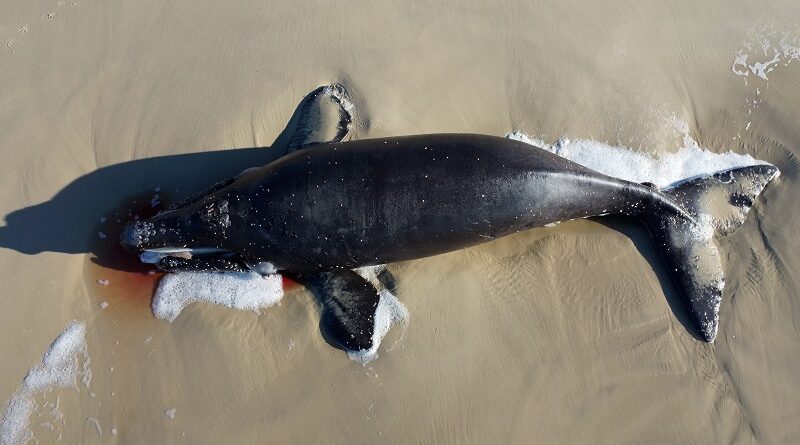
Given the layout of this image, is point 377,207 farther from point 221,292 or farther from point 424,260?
point 221,292

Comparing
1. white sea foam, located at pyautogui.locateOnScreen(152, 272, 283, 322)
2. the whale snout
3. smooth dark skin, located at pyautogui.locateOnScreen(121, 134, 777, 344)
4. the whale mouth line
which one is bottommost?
white sea foam, located at pyautogui.locateOnScreen(152, 272, 283, 322)

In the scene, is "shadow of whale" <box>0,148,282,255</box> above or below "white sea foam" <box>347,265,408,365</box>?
above

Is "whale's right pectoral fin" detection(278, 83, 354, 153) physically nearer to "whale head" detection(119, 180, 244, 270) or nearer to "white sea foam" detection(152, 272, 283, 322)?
"whale head" detection(119, 180, 244, 270)

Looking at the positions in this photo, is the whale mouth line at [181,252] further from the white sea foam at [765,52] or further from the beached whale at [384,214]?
the white sea foam at [765,52]

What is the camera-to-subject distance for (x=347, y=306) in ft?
20.0

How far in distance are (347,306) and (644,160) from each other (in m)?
4.01

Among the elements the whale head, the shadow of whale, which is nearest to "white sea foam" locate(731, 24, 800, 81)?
the shadow of whale

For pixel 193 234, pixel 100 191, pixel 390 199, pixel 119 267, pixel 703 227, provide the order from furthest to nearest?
pixel 100 191 < pixel 119 267 < pixel 703 227 < pixel 193 234 < pixel 390 199

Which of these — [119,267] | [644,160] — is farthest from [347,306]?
[644,160]

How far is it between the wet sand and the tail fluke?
20cm

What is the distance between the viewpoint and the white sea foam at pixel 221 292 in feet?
20.5

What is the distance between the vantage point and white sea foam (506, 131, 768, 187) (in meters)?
6.60

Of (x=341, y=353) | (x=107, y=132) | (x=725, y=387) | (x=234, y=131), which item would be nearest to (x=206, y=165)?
(x=234, y=131)

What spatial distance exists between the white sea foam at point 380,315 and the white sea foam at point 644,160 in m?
2.40
